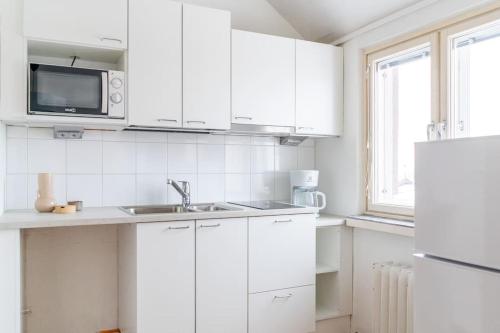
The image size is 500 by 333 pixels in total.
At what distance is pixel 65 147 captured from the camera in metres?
2.46

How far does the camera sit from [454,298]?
1.56 m

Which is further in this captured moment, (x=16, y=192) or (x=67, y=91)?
(x=16, y=192)

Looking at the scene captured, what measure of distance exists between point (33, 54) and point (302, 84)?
1727 mm

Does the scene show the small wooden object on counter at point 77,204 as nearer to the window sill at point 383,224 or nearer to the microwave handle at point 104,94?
the microwave handle at point 104,94

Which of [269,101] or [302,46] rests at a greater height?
[302,46]

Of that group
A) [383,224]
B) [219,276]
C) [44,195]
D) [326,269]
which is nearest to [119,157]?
[44,195]

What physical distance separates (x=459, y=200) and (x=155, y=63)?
1755 millimetres

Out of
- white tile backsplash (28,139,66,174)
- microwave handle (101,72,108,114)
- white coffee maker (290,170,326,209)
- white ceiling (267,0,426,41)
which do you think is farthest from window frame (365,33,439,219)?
white tile backsplash (28,139,66,174)

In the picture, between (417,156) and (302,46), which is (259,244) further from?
(302,46)

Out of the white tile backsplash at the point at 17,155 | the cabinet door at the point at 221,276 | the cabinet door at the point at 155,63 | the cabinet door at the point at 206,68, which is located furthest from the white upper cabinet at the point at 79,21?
the cabinet door at the point at 221,276

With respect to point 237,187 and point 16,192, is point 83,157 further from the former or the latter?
point 237,187

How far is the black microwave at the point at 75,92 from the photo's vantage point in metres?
2.08

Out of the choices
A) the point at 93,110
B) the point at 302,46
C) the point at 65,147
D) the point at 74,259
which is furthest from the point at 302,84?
the point at 74,259

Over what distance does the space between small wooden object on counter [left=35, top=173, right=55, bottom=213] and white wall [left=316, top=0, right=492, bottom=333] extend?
1.97 m
